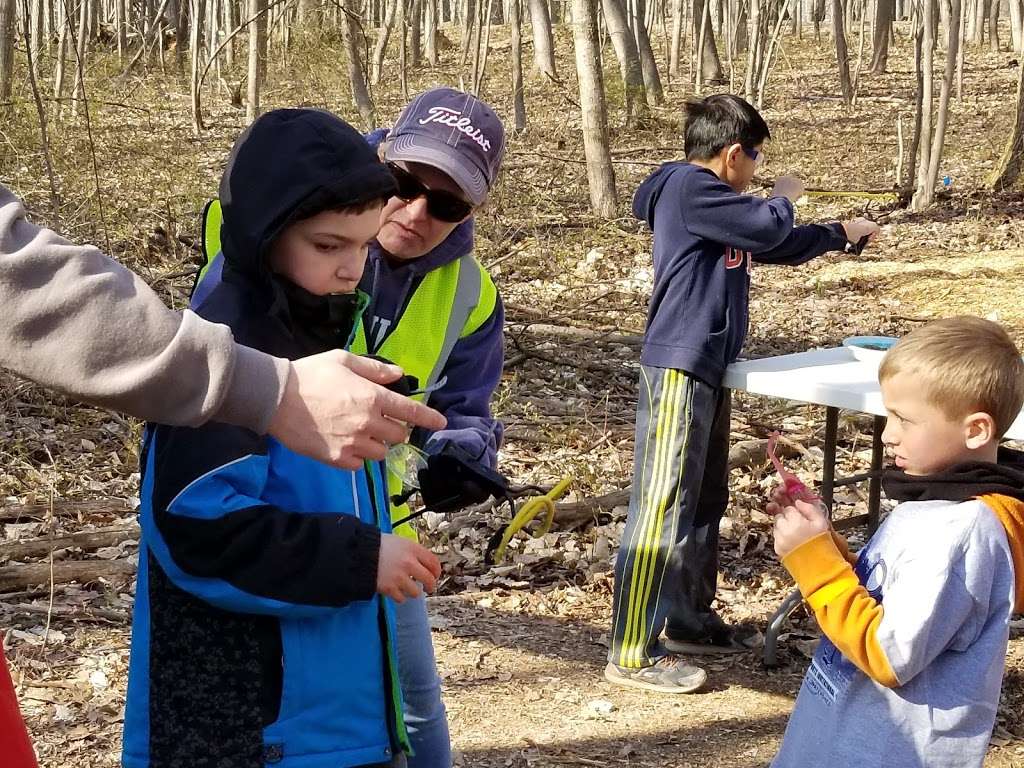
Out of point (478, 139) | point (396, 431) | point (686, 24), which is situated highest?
point (686, 24)

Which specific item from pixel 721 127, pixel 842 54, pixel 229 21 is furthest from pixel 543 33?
pixel 721 127

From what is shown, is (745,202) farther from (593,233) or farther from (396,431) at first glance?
(593,233)

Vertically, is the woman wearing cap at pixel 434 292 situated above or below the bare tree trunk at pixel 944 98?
below

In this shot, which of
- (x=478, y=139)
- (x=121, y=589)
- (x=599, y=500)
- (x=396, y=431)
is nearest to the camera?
(x=396, y=431)

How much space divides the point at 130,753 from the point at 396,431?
72 cm

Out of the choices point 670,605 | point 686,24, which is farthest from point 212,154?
point 686,24

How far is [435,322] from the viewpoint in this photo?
2.41 metres

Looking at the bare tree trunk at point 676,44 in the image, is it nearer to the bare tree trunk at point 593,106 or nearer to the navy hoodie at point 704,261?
the bare tree trunk at point 593,106

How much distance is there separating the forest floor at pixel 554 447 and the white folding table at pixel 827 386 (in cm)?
51

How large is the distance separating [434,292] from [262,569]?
0.87 m

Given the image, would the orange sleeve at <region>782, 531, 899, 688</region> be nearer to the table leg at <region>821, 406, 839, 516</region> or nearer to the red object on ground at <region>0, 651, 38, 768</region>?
the red object on ground at <region>0, 651, 38, 768</region>

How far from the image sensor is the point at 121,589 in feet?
14.2

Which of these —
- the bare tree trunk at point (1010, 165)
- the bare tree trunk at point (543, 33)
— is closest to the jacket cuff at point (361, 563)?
the bare tree trunk at point (1010, 165)

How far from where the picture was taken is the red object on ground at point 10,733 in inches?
49.7
